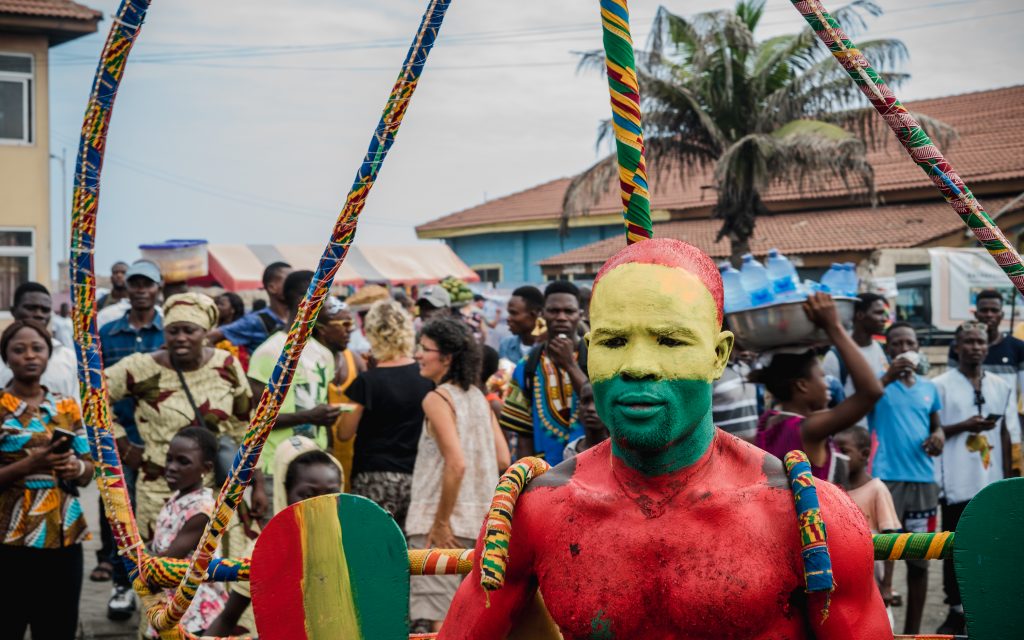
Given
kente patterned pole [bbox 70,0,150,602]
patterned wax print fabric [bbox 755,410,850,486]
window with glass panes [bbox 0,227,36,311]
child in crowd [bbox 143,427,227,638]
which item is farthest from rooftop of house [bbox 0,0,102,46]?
kente patterned pole [bbox 70,0,150,602]

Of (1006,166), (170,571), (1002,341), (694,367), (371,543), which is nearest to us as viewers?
(694,367)

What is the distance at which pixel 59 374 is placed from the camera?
675 cm

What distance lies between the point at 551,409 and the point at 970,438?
3.15 metres

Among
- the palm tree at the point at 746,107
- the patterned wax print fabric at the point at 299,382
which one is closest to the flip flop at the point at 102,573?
the patterned wax print fabric at the point at 299,382

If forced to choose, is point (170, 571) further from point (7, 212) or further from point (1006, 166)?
point (1006, 166)

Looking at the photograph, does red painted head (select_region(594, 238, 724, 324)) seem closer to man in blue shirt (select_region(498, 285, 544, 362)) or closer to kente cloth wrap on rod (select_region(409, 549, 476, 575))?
kente cloth wrap on rod (select_region(409, 549, 476, 575))

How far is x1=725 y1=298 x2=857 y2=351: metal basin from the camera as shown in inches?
167

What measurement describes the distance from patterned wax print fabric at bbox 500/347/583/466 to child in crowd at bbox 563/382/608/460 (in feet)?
1.30

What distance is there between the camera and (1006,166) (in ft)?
71.7

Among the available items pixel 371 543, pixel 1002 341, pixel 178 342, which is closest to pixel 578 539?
pixel 371 543

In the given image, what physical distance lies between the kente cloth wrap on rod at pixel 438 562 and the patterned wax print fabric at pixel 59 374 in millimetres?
4662

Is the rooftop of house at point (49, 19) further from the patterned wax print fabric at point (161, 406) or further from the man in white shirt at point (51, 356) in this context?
the patterned wax print fabric at point (161, 406)

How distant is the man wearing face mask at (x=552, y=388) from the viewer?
5.93m

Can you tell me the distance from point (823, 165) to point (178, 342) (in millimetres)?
14454
